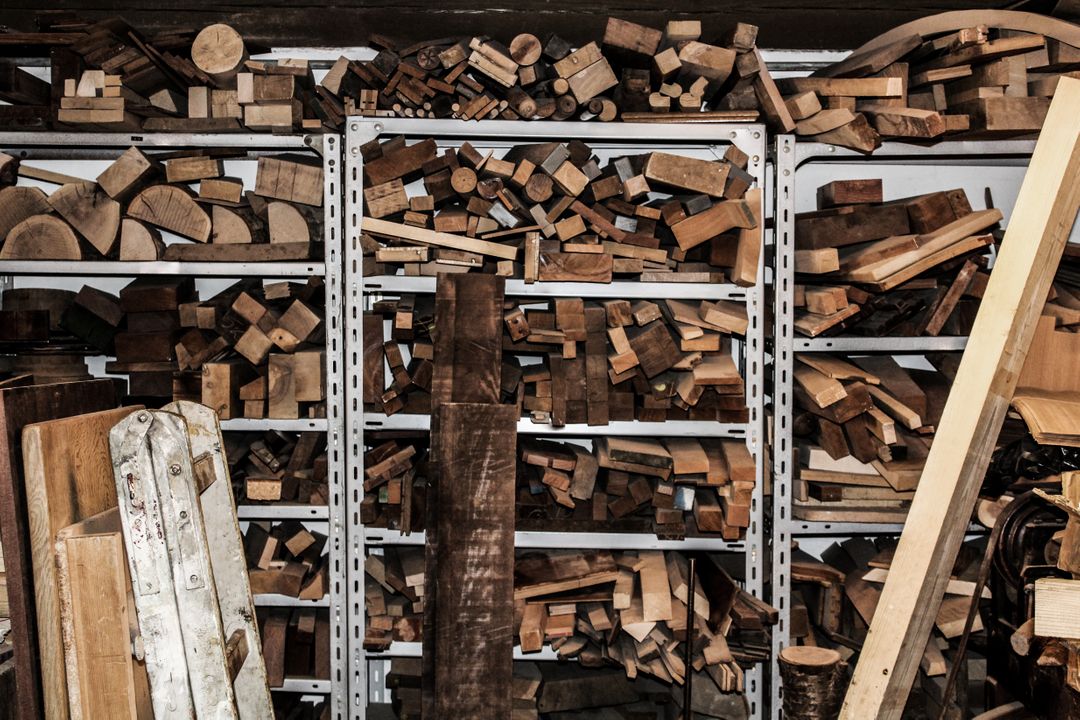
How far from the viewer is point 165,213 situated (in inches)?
113

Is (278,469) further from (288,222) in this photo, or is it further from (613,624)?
(613,624)

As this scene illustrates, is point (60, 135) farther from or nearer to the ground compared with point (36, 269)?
farther from the ground

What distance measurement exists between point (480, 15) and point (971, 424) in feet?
6.87

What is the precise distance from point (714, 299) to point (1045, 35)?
56.2 inches

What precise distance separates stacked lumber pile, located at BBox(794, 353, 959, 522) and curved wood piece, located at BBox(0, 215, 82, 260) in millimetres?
2576

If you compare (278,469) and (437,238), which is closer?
(437,238)

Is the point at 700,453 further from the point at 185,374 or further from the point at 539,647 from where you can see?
the point at 185,374

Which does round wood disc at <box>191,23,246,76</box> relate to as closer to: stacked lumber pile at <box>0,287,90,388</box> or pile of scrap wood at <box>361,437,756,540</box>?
stacked lumber pile at <box>0,287,90,388</box>

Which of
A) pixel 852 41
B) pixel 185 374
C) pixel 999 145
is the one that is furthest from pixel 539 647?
pixel 852 41

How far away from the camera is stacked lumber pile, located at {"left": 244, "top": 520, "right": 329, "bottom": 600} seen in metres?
2.86

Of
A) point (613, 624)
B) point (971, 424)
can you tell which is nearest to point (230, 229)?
point (613, 624)

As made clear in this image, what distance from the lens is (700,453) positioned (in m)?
2.85

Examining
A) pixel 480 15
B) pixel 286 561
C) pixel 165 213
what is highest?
pixel 480 15

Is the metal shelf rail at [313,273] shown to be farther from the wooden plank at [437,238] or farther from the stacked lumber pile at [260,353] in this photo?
the wooden plank at [437,238]
